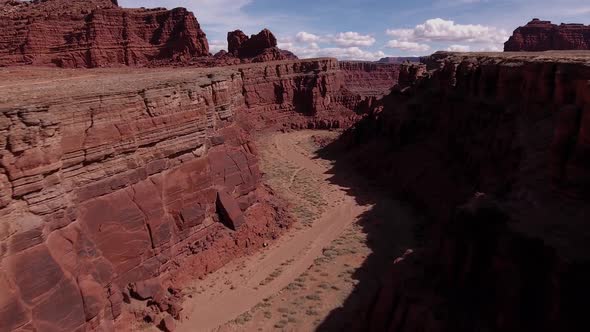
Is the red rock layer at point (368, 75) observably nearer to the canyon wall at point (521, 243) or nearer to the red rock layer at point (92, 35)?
the red rock layer at point (92, 35)

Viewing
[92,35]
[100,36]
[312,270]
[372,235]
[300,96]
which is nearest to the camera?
[312,270]

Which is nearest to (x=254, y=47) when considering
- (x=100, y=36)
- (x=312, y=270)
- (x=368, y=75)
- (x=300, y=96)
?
(x=300, y=96)

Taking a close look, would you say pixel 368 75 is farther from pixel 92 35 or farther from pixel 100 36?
pixel 92 35

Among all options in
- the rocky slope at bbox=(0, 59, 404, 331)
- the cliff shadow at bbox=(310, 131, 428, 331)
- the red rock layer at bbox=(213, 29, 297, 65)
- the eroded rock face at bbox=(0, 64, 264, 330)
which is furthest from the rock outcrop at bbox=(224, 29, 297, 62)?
the eroded rock face at bbox=(0, 64, 264, 330)

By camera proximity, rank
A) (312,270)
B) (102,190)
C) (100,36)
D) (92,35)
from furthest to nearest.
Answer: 1. (100,36)
2. (92,35)
3. (312,270)
4. (102,190)

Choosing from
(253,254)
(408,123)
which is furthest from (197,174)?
(408,123)

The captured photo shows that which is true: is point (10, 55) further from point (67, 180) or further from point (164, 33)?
point (67, 180)

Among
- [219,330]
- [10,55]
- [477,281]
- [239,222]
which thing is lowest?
[219,330]
